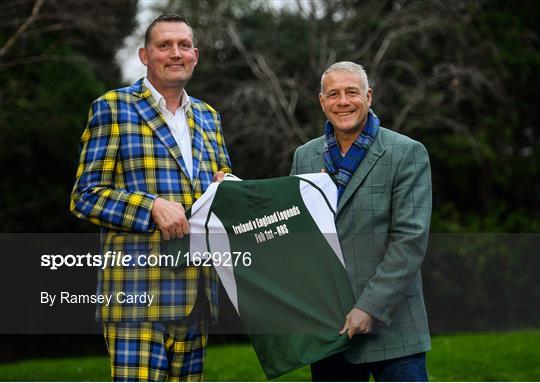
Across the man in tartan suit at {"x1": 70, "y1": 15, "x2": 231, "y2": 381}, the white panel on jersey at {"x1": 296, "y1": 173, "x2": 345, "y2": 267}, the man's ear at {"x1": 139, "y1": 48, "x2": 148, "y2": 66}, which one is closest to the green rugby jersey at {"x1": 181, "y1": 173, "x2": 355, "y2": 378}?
the white panel on jersey at {"x1": 296, "y1": 173, "x2": 345, "y2": 267}

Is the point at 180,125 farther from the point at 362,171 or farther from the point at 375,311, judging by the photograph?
the point at 375,311

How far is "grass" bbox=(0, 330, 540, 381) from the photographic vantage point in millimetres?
8578

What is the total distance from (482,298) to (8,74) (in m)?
9.80

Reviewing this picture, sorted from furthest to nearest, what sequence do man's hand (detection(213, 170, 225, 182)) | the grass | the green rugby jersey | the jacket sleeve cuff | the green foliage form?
the green foliage < the grass < man's hand (detection(213, 170, 225, 182)) < the green rugby jersey < the jacket sleeve cuff

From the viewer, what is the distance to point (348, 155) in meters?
3.43

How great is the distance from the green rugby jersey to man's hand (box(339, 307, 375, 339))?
0.16 feet

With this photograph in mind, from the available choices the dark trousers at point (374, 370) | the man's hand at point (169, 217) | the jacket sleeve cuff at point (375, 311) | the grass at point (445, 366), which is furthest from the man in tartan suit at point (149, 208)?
the grass at point (445, 366)

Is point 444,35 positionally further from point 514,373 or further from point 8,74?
point 514,373

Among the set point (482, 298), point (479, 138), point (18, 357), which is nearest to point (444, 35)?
point (479, 138)

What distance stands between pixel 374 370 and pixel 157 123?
1377 millimetres

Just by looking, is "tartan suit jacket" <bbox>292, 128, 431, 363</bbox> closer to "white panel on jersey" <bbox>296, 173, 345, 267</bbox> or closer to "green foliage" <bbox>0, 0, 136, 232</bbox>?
"white panel on jersey" <bbox>296, 173, 345, 267</bbox>

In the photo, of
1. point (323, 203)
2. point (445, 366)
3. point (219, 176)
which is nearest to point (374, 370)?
point (323, 203)

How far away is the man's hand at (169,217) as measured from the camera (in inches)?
131

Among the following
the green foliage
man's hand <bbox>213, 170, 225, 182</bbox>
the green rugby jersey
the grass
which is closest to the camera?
the green rugby jersey
